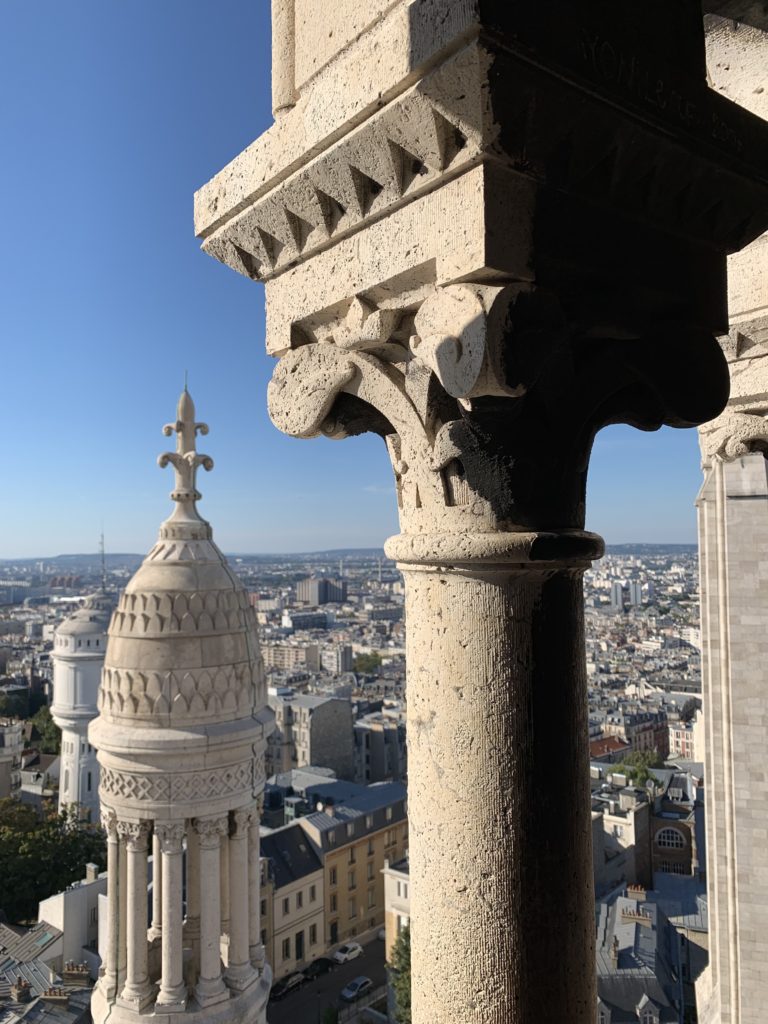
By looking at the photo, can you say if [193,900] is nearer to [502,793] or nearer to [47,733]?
[502,793]

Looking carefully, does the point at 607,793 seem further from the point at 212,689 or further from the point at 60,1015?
the point at 212,689

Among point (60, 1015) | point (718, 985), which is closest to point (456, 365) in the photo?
point (718, 985)

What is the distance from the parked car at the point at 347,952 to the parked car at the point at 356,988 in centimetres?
132

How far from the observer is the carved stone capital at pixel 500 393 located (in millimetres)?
1710

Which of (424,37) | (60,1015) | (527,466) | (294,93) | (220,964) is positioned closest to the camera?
(424,37)

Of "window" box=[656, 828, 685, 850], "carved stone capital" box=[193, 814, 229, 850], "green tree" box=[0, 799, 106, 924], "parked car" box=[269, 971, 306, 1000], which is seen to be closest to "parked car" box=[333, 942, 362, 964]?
"parked car" box=[269, 971, 306, 1000]

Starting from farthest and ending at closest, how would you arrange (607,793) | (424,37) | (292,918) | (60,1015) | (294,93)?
(607,793) → (292,918) → (60,1015) → (294,93) → (424,37)

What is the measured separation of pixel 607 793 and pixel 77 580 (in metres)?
153

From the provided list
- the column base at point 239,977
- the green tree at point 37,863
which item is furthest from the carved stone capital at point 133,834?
the green tree at point 37,863

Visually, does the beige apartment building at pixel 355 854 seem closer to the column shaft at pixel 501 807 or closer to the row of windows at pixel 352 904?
the row of windows at pixel 352 904

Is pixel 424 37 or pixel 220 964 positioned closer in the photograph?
pixel 424 37

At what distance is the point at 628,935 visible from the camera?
2145 centimetres

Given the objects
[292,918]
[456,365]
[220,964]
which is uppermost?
[456,365]

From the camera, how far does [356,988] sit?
81.3 feet
